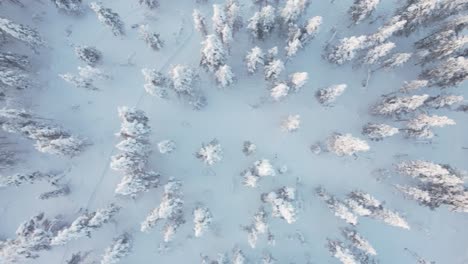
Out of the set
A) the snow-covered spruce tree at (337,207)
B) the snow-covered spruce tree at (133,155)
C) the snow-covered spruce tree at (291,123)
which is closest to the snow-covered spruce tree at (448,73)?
the snow-covered spruce tree at (291,123)

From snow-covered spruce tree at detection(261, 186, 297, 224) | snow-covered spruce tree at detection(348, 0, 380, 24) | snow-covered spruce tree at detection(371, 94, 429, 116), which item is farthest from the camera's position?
snow-covered spruce tree at detection(348, 0, 380, 24)

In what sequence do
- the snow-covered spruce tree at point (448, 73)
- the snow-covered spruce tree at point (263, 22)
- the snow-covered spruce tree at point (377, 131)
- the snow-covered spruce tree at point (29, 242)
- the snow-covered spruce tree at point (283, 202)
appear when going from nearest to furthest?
1. the snow-covered spruce tree at point (29, 242)
2. the snow-covered spruce tree at point (283, 202)
3. the snow-covered spruce tree at point (448, 73)
4. the snow-covered spruce tree at point (377, 131)
5. the snow-covered spruce tree at point (263, 22)

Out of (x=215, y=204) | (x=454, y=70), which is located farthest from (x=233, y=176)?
(x=454, y=70)

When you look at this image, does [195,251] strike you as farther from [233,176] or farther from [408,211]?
[408,211]

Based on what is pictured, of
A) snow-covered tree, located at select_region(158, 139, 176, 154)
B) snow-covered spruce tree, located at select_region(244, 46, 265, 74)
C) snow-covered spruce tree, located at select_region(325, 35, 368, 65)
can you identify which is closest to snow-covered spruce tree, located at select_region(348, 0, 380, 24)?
snow-covered spruce tree, located at select_region(325, 35, 368, 65)

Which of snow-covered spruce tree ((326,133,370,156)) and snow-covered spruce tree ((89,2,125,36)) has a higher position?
snow-covered spruce tree ((89,2,125,36))

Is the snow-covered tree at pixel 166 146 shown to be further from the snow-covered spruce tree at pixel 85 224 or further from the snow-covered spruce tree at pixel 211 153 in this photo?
the snow-covered spruce tree at pixel 85 224

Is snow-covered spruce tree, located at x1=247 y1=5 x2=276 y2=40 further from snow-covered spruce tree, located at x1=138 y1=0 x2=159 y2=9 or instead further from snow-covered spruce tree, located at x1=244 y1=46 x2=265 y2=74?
snow-covered spruce tree, located at x1=138 y1=0 x2=159 y2=9
